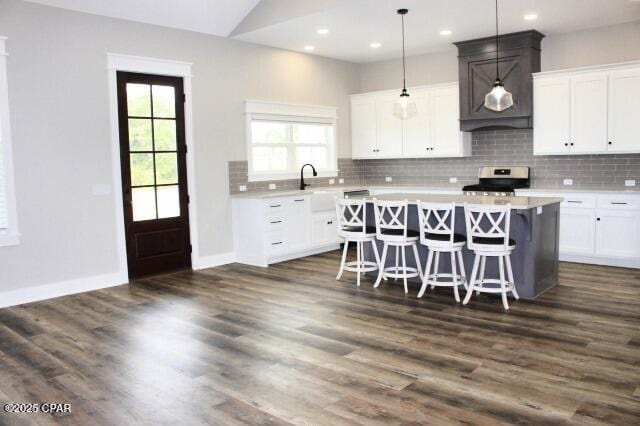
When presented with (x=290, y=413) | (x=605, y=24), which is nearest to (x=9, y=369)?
(x=290, y=413)

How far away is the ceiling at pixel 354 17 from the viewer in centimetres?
573

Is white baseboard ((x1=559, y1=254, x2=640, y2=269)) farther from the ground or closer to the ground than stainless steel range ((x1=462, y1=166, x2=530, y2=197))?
closer to the ground

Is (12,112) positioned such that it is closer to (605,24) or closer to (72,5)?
(72,5)

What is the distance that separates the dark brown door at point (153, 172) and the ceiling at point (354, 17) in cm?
78

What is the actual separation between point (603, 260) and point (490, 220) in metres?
2.55

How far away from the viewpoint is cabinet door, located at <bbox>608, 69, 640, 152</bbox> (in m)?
6.24

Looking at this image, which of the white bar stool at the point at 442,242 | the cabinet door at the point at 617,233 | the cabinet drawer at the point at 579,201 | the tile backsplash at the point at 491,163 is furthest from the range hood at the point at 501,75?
the white bar stool at the point at 442,242

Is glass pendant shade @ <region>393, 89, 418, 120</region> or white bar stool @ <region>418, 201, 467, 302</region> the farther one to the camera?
glass pendant shade @ <region>393, 89, 418, 120</region>

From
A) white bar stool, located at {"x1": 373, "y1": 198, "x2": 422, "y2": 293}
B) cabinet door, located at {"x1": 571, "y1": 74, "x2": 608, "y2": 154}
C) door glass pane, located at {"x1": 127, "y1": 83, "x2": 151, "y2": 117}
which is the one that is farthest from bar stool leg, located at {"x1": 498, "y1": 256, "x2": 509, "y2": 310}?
door glass pane, located at {"x1": 127, "y1": 83, "x2": 151, "y2": 117}

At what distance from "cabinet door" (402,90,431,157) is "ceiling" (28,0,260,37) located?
2885 mm

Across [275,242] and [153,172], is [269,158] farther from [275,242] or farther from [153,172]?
[153,172]

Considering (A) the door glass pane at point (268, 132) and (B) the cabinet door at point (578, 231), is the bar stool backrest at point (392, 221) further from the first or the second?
(A) the door glass pane at point (268, 132)

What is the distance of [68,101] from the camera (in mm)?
5570

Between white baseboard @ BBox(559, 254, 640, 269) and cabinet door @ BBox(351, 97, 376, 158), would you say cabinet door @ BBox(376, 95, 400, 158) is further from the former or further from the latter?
white baseboard @ BBox(559, 254, 640, 269)
